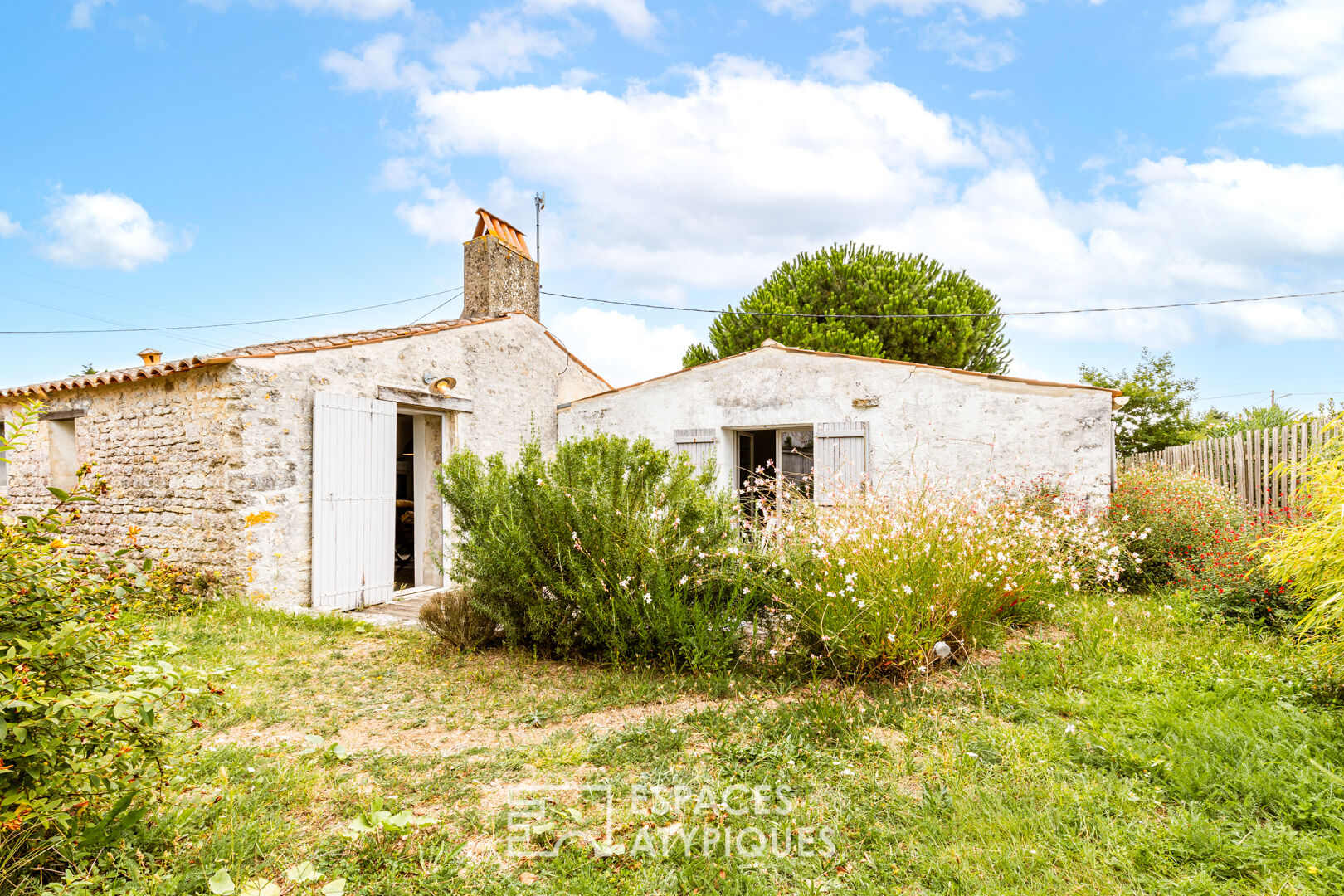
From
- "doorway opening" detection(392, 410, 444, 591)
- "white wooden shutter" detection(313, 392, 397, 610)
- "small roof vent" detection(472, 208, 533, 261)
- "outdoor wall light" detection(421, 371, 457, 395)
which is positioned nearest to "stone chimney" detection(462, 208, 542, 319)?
"small roof vent" detection(472, 208, 533, 261)

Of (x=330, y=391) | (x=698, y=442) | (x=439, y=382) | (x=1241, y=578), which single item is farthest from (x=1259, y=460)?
(x=330, y=391)

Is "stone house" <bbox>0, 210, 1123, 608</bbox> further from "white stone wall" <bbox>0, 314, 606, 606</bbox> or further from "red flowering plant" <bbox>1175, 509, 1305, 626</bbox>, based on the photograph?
"red flowering plant" <bbox>1175, 509, 1305, 626</bbox>

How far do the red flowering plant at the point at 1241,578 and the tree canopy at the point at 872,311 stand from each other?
834 centimetres

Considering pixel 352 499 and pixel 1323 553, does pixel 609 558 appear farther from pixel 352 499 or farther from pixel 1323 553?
pixel 352 499

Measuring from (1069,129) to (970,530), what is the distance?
575cm

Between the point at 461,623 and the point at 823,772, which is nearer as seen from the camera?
the point at 823,772

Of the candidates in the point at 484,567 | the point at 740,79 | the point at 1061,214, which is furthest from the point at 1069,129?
the point at 484,567

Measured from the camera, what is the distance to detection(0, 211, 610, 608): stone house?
20.0ft

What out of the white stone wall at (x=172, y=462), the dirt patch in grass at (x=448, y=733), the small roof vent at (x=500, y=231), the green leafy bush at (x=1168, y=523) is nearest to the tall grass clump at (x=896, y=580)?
the dirt patch in grass at (x=448, y=733)

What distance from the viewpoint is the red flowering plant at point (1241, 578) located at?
452cm

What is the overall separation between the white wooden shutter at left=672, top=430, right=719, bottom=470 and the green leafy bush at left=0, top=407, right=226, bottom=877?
7.27m

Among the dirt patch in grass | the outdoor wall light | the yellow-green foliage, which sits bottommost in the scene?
the dirt patch in grass

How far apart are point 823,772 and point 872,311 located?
13333 millimetres

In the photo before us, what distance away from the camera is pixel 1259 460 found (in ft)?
22.1
